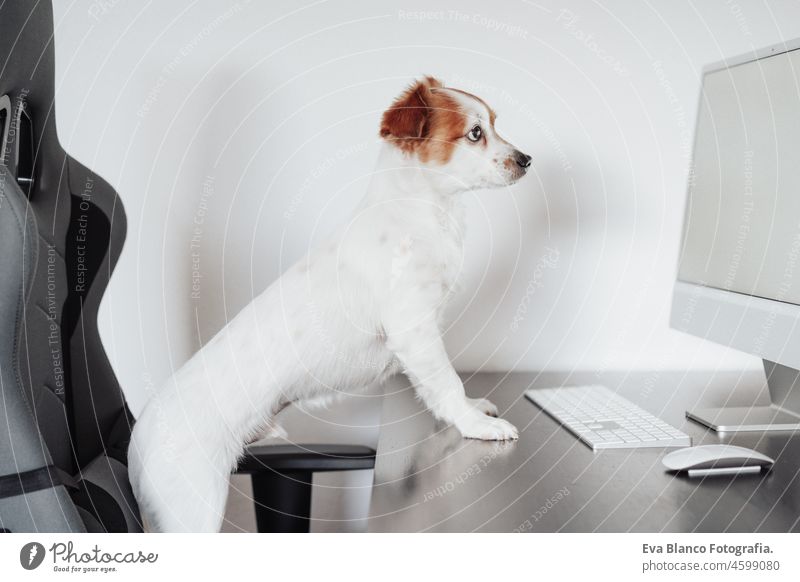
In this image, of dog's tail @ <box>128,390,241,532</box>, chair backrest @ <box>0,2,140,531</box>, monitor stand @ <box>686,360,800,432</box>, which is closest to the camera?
chair backrest @ <box>0,2,140,531</box>

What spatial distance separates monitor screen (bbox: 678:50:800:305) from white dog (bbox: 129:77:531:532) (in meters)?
0.35

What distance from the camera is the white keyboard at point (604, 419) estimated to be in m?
0.88

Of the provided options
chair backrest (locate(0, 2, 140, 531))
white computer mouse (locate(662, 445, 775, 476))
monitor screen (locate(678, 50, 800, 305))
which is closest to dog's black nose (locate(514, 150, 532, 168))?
monitor screen (locate(678, 50, 800, 305))

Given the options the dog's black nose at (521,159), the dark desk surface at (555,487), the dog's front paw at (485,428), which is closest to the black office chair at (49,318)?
the dark desk surface at (555,487)

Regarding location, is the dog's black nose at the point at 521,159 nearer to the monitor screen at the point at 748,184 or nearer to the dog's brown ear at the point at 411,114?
the dog's brown ear at the point at 411,114

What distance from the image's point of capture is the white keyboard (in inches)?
34.8

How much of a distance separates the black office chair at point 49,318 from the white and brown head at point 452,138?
417mm

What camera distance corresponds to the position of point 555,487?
2.50 feet

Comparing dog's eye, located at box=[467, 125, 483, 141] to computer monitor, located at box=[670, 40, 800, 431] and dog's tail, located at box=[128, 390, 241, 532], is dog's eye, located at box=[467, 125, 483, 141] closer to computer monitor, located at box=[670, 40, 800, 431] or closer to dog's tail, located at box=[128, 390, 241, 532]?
computer monitor, located at box=[670, 40, 800, 431]

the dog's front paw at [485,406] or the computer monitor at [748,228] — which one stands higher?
the computer monitor at [748,228]
